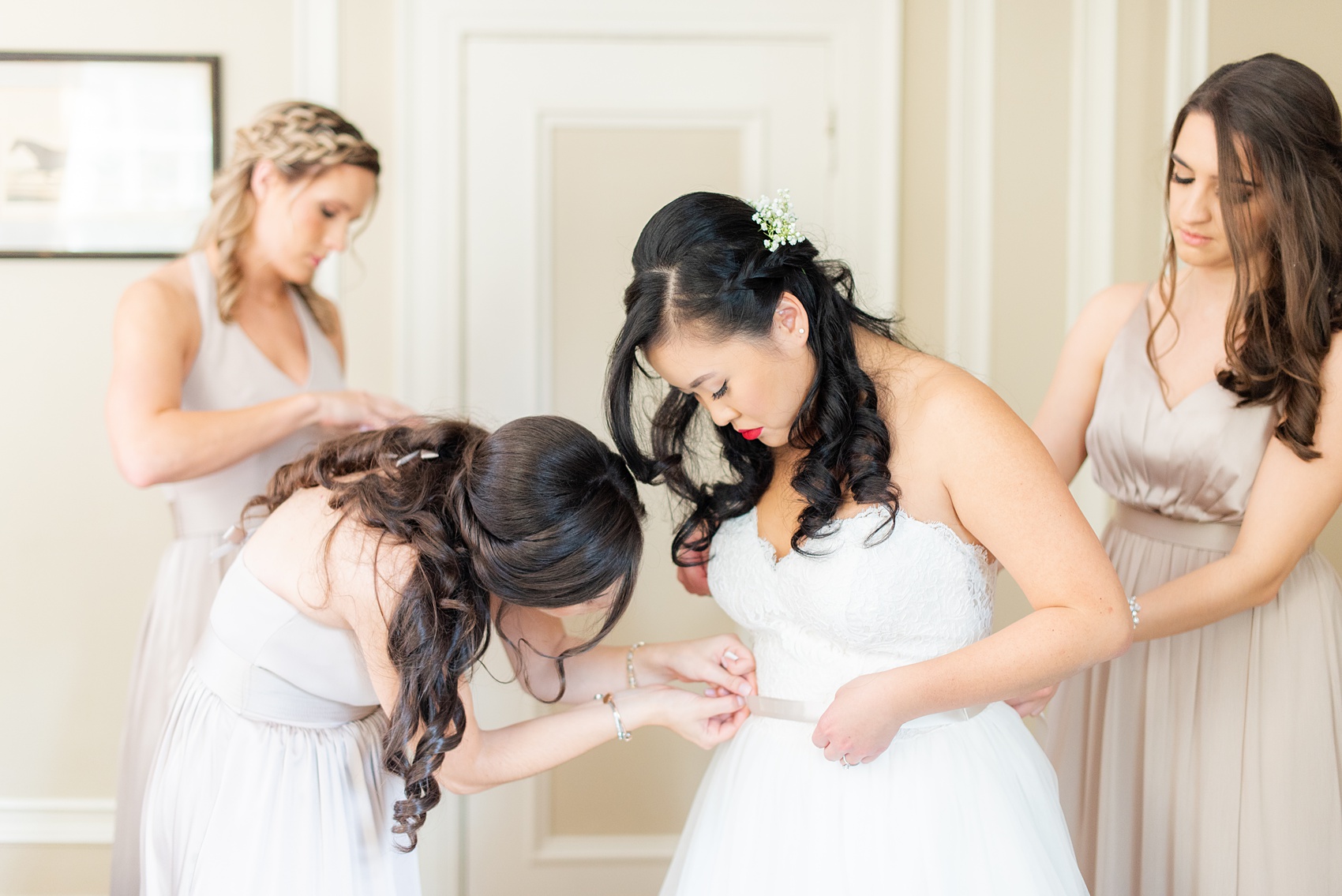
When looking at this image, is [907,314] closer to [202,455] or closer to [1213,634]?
[1213,634]

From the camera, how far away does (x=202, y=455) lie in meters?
1.78

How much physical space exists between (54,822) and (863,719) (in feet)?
7.67

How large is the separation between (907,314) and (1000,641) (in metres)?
1.47

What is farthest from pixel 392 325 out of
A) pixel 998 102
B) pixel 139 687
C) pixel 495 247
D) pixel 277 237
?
pixel 998 102

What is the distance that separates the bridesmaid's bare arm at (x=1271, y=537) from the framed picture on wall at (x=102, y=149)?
2310mm

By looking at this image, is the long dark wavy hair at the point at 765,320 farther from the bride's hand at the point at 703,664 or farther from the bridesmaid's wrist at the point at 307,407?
the bridesmaid's wrist at the point at 307,407

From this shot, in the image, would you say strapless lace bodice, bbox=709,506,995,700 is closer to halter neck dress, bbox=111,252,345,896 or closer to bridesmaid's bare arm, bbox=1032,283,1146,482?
bridesmaid's bare arm, bbox=1032,283,1146,482

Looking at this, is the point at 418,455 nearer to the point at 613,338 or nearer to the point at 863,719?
the point at 863,719

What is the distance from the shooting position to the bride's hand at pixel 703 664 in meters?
1.52

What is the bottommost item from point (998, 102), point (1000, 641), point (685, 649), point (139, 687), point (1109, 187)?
point (139, 687)

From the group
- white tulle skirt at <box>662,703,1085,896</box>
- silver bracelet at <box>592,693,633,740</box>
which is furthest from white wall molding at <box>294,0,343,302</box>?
white tulle skirt at <box>662,703,1085,896</box>

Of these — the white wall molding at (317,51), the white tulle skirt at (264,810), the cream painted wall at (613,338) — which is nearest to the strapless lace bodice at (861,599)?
the white tulle skirt at (264,810)

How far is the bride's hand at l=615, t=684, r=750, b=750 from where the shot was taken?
1465mm

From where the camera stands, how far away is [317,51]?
2.44 m
